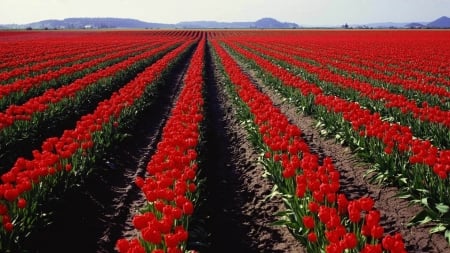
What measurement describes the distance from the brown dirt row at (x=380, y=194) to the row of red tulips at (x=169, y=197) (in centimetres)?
255

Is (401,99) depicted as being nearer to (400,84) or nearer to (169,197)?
(400,84)

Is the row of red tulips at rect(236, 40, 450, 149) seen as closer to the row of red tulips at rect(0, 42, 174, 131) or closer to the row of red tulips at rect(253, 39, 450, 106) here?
the row of red tulips at rect(253, 39, 450, 106)

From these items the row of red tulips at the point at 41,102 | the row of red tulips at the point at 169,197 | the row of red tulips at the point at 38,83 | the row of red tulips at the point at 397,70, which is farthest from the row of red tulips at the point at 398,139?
the row of red tulips at the point at 38,83

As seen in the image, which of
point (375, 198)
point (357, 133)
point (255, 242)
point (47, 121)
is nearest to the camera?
point (255, 242)

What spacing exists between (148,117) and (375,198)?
27.3 feet

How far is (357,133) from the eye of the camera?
8805 millimetres

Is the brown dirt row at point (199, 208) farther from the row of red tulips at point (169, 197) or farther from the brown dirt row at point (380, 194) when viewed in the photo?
the brown dirt row at point (380, 194)

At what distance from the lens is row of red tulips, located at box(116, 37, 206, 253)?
376 cm

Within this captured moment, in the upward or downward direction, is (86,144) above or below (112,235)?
above

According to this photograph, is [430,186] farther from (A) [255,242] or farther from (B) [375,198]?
(A) [255,242]

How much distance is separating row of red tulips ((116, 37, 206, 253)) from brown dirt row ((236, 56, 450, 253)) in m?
2.55

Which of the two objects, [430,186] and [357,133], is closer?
[430,186]

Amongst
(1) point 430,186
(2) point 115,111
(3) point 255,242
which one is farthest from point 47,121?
(1) point 430,186

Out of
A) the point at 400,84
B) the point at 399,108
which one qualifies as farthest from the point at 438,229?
the point at 400,84
